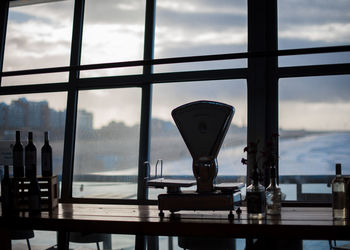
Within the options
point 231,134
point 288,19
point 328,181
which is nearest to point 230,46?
point 288,19

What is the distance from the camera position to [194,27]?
4.16 meters

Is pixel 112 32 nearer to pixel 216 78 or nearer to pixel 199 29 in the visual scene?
pixel 199 29

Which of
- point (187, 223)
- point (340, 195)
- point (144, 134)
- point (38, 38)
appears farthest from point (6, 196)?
point (38, 38)

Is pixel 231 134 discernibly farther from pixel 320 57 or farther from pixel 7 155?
pixel 7 155

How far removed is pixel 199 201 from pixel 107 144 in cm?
236

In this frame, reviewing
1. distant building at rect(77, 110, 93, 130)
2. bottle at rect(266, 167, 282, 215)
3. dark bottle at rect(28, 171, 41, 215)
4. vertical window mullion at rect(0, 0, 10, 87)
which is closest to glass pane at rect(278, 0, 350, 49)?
distant building at rect(77, 110, 93, 130)

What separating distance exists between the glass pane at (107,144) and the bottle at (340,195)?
236 centimetres

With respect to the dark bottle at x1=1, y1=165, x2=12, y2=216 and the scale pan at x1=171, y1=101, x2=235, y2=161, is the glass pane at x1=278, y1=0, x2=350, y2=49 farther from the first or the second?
the dark bottle at x1=1, y1=165, x2=12, y2=216

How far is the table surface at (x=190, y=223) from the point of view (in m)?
1.83

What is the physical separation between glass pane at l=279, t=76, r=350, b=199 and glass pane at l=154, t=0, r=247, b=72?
2.03 ft

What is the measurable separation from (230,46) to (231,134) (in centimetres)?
77

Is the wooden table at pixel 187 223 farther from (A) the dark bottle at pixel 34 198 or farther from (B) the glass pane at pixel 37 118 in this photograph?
(B) the glass pane at pixel 37 118

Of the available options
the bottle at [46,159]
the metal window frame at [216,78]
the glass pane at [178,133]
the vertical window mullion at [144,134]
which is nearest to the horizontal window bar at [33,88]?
the metal window frame at [216,78]

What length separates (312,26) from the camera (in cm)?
381
